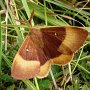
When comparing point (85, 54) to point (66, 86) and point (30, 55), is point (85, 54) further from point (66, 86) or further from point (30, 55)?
point (30, 55)

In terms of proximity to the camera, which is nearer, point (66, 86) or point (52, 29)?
point (52, 29)

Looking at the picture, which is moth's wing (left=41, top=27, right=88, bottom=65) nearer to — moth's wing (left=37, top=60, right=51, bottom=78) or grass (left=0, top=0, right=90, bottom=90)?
moth's wing (left=37, top=60, right=51, bottom=78)

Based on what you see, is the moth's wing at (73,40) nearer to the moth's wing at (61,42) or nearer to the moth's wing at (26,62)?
the moth's wing at (61,42)

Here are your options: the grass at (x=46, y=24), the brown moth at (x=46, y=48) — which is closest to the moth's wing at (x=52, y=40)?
the brown moth at (x=46, y=48)

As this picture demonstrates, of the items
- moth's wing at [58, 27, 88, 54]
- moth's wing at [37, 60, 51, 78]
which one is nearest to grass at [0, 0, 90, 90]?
moth's wing at [37, 60, 51, 78]

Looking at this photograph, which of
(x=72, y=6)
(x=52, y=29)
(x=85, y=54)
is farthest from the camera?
(x=72, y=6)

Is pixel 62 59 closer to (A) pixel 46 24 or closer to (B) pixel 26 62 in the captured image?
(B) pixel 26 62

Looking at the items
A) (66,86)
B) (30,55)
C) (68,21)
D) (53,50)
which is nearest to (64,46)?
(53,50)

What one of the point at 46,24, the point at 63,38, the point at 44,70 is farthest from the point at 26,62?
the point at 46,24
